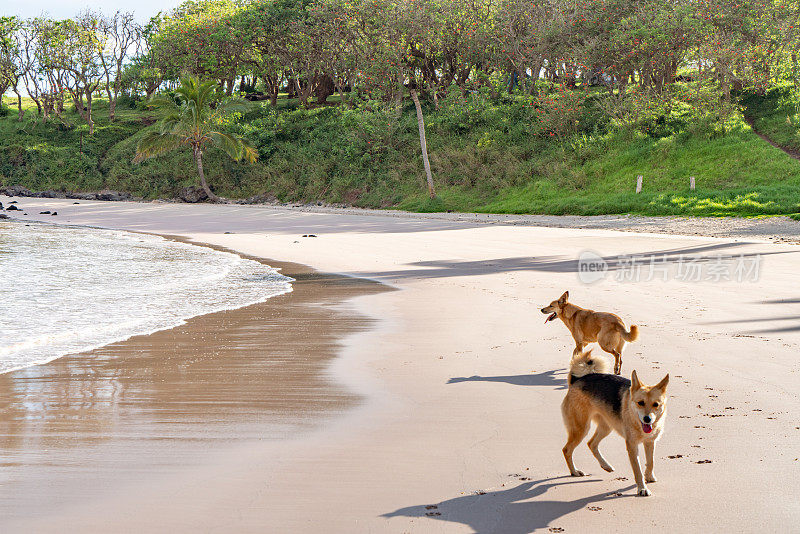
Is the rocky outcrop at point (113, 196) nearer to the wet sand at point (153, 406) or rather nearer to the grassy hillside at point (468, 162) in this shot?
the grassy hillside at point (468, 162)

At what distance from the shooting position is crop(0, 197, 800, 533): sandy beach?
420cm

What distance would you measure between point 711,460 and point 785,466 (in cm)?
43

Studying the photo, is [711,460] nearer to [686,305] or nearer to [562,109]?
[686,305]

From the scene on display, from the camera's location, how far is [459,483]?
4.62m

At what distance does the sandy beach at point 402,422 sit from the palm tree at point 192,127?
3710 centimetres

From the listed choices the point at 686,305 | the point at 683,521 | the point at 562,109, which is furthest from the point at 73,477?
the point at 562,109

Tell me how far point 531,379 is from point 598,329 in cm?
84

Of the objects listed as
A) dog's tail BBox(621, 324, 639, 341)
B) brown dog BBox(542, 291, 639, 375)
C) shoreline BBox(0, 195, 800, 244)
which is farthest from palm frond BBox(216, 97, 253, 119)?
dog's tail BBox(621, 324, 639, 341)

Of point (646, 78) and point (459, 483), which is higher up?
point (646, 78)

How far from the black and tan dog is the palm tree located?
45.3 m

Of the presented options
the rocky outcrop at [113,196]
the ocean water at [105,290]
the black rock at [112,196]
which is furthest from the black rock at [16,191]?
the ocean water at [105,290]

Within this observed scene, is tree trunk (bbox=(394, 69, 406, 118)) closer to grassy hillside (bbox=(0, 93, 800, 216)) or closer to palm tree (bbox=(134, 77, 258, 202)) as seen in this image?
grassy hillside (bbox=(0, 93, 800, 216))

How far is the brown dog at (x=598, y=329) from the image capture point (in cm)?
723
